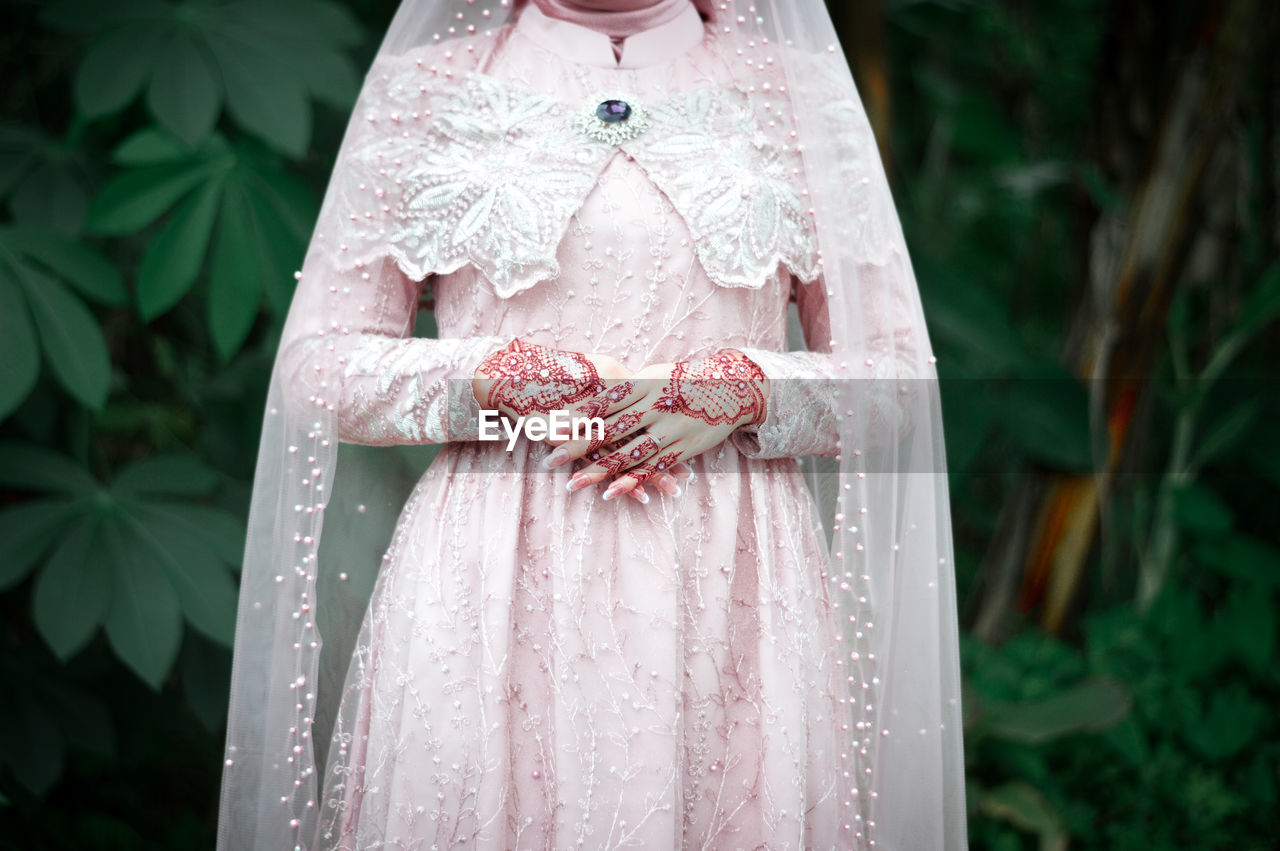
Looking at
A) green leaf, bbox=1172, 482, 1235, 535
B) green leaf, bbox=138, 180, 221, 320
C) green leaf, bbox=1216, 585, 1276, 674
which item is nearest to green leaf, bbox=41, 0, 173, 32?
green leaf, bbox=138, 180, 221, 320

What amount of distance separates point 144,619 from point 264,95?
67 cm

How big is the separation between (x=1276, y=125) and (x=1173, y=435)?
2.36 feet

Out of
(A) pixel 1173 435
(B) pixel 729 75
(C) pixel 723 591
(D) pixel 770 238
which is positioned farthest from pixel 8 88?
(A) pixel 1173 435

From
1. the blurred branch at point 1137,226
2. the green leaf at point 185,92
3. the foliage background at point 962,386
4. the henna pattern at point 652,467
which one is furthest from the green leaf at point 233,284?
the blurred branch at point 1137,226

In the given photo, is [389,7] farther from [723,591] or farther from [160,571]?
[723,591]

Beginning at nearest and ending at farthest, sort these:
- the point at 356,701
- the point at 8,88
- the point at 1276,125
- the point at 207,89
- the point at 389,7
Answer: the point at 356,701, the point at 207,89, the point at 8,88, the point at 389,7, the point at 1276,125

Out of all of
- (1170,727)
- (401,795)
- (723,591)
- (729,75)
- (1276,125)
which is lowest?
(401,795)

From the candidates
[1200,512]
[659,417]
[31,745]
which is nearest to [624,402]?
[659,417]

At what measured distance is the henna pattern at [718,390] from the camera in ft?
2.91

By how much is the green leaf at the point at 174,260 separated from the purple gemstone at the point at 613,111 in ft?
1.92

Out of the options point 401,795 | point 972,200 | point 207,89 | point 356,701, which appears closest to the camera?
point 401,795

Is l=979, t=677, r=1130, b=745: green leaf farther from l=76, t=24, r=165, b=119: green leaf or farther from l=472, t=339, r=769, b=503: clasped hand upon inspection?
l=76, t=24, r=165, b=119: green leaf

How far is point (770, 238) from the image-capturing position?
0.98 metres

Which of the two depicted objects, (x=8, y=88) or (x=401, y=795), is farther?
(x=8, y=88)
